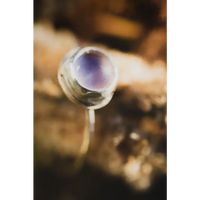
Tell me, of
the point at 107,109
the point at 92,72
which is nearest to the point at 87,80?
the point at 92,72

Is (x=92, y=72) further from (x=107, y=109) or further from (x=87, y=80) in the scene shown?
(x=107, y=109)

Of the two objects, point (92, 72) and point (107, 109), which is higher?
point (92, 72)
